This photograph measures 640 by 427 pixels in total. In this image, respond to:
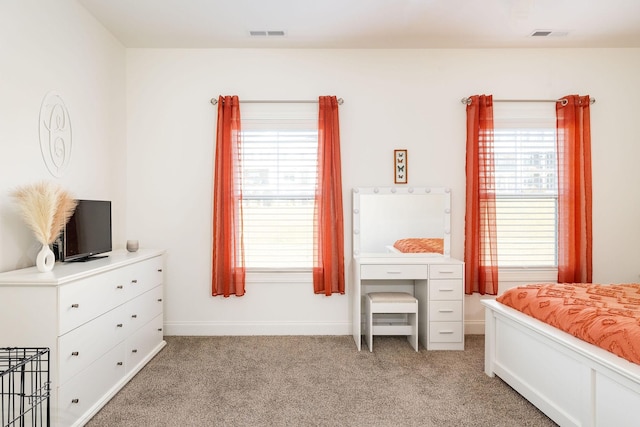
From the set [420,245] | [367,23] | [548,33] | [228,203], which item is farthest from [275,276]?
[548,33]

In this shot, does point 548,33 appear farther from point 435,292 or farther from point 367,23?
point 435,292

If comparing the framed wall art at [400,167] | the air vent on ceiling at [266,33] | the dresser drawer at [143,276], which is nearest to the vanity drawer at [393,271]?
the framed wall art at [400,167]

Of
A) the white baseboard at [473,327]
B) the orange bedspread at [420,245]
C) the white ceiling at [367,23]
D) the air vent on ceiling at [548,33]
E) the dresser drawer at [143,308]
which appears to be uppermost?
the white ceiling at [367,23]

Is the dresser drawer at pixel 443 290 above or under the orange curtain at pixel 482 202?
under

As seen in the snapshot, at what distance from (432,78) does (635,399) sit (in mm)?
3227

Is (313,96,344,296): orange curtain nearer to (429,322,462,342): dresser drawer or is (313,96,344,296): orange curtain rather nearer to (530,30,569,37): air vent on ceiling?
(429,322,462,342): dresser drawer

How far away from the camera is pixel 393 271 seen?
3.65 meters

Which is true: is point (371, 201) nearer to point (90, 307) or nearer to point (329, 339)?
point (329, 339)

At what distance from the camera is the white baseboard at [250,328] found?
4.03 meters

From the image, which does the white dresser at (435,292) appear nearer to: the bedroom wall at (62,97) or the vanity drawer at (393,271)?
the vanity drawer at (393,271)

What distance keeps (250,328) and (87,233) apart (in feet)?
5.93

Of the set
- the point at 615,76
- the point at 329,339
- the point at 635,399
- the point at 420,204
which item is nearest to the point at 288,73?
the point at 420,204

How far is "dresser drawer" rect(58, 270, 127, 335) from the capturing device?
7.14ft

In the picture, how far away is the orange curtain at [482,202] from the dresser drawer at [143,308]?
2.98 meters
